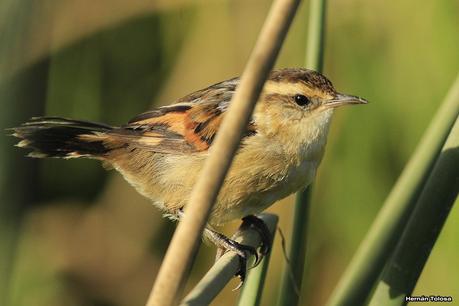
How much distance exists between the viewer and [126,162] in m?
2.35

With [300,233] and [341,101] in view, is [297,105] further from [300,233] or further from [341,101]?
[300,233]

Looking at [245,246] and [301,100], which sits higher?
[301,100]

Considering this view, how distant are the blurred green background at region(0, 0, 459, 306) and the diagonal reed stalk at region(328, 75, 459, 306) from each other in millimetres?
825

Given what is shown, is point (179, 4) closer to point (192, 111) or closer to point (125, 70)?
point (125, 70)

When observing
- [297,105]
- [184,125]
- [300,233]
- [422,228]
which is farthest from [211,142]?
[422,228]

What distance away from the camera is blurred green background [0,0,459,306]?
2.36 metres

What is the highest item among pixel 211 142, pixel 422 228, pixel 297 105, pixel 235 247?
pixel 297 105

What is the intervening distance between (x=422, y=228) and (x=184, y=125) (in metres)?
1.03

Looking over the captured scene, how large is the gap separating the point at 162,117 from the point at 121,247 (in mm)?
621

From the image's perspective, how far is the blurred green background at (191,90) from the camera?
2357 millimetres

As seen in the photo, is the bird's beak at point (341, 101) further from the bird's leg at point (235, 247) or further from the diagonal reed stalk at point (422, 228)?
the diagonal reed stalk at point (422, 228)

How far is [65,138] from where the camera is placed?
2.19 meters

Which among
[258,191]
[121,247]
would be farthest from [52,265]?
[258,191]

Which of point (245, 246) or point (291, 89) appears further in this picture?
point (291, 89)
